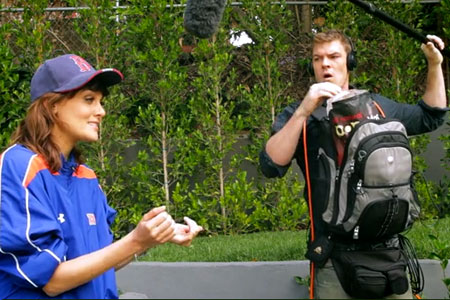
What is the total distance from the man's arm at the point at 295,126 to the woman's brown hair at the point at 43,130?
1.05 metres

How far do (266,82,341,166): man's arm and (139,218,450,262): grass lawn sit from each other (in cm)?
229

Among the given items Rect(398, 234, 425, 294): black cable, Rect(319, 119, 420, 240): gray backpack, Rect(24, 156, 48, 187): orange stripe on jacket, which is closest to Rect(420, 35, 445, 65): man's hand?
Rect(319, 119, 420, 240): gray backpack

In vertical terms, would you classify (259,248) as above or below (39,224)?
below

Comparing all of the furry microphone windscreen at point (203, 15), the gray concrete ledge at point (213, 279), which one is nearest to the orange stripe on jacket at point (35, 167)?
the furry microphone windscreen at point (203, 15)

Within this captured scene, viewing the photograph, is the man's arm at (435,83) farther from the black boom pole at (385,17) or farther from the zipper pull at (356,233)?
the zipper pull at (356,233)

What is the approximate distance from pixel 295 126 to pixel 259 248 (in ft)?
8.82

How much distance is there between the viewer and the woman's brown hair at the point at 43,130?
2.38 metres

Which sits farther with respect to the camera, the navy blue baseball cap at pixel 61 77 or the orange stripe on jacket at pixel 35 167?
the navy blue baseball cap at pixel 61 77

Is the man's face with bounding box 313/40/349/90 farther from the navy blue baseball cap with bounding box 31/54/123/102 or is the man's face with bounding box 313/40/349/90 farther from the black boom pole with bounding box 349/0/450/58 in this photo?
the navy blue baseball cap with bounding box 31/54/123/102

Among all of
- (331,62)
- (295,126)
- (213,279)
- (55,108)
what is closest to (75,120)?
(55,108)

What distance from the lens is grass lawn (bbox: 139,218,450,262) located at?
17.7 feet

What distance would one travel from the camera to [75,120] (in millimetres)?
2518

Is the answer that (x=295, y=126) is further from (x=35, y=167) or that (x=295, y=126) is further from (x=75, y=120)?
(x=35, y=167)

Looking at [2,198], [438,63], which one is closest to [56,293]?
[2,198]
